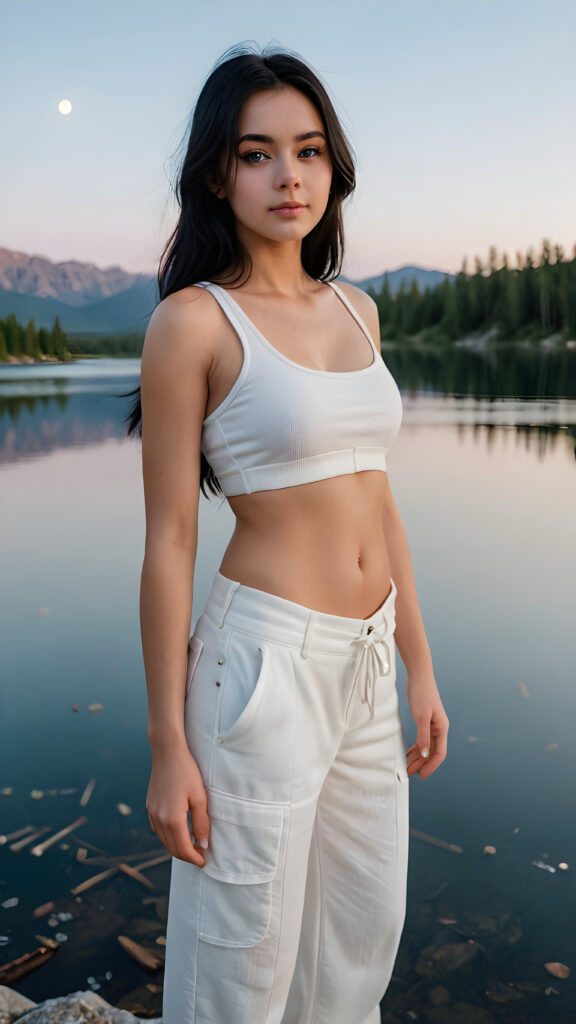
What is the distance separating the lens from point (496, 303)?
37.1 ft

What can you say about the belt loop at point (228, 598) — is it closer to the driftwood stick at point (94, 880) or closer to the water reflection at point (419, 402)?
the driftwood stick at point (94, 880)

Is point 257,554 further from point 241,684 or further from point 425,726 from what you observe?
point 425,726

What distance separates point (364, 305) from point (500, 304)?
10425mm

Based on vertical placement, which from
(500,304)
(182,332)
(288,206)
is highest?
(500,304)

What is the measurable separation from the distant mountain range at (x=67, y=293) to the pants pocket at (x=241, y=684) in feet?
9.86

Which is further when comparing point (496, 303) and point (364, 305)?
point (496, 303)

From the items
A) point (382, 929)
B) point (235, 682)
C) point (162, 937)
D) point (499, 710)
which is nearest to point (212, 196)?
point (235, 682)

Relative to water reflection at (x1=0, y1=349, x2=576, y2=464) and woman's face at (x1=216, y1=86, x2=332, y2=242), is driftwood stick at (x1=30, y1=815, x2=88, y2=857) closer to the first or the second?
woman's face at (x1=216, y1=86, x2=332, y2=242)

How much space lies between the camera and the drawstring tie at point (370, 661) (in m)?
1.38

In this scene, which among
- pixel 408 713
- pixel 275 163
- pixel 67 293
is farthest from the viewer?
pixel 67 293

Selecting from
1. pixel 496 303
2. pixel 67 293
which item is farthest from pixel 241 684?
pixel 496 303

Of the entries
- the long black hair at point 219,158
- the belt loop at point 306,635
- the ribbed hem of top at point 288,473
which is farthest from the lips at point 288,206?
the belt loop at point 306,635

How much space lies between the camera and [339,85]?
1.50 meters

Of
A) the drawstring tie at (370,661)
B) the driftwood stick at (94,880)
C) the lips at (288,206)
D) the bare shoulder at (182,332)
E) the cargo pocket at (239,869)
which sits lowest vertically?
the driftwood stick at (94,880)
